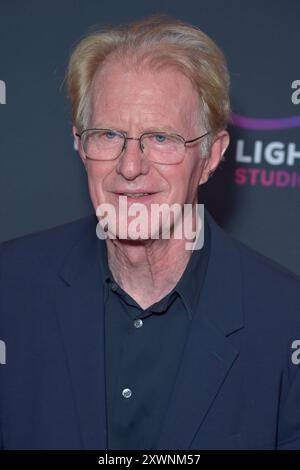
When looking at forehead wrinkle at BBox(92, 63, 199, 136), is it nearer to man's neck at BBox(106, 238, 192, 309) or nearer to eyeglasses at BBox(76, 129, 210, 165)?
eyeglasses at BBox(76, 129, 210, 165)

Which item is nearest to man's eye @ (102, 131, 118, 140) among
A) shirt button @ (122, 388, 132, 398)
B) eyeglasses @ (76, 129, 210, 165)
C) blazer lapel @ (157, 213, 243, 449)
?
eyeglasses @ (76, 129, 210, 165)

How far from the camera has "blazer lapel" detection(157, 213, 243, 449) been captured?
138 centimetres

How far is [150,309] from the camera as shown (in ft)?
4.78

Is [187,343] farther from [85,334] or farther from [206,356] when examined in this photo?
[85,334]

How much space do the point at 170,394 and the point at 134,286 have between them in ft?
0.77

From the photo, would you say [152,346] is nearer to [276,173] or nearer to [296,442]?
[296,442]

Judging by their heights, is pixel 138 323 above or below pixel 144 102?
below

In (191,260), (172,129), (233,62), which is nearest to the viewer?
(172,129)

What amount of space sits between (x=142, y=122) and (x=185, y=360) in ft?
1.50

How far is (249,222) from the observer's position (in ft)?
6.42

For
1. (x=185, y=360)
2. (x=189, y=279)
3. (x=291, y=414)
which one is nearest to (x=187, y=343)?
Answer: (x=185, y=360)

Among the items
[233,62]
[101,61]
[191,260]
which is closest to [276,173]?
[233,62]

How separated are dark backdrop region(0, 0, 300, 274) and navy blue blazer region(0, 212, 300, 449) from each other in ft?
1.26

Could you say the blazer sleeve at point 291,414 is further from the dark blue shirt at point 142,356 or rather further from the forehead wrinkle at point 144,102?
the forehead wrinkle at point 144,102
